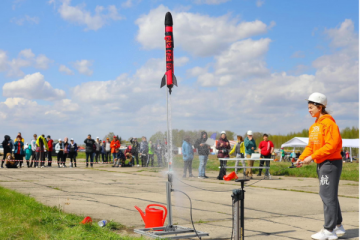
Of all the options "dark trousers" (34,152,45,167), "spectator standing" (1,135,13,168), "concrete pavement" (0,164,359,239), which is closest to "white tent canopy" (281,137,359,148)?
"dark trousers" (34,152,45,167)

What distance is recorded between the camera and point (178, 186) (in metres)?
6.52

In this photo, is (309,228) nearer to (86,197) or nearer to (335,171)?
(335,171)

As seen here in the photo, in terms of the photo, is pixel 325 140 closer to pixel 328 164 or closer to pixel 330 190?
pixel 328 164

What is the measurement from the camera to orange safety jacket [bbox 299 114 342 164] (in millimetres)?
5828

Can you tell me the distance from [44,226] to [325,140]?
4.30 m

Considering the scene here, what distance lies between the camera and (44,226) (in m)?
6.04

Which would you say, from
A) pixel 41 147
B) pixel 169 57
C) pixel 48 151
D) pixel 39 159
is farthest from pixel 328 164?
pixel 48 151

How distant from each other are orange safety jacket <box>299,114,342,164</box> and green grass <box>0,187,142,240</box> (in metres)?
2.97

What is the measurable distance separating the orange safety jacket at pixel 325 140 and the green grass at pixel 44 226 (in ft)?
9.73

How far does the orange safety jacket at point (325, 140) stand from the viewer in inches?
229

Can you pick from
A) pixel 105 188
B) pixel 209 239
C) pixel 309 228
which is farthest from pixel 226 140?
pixel 209 239

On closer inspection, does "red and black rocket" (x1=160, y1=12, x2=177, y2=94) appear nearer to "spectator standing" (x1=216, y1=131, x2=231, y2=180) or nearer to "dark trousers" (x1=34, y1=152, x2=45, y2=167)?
"spectator standing" (x1=216, y1=131, x2=231, y2=180)

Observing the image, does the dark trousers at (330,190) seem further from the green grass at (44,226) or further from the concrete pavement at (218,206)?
the green grass at (44,226)

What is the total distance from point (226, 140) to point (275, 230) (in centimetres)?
1047
